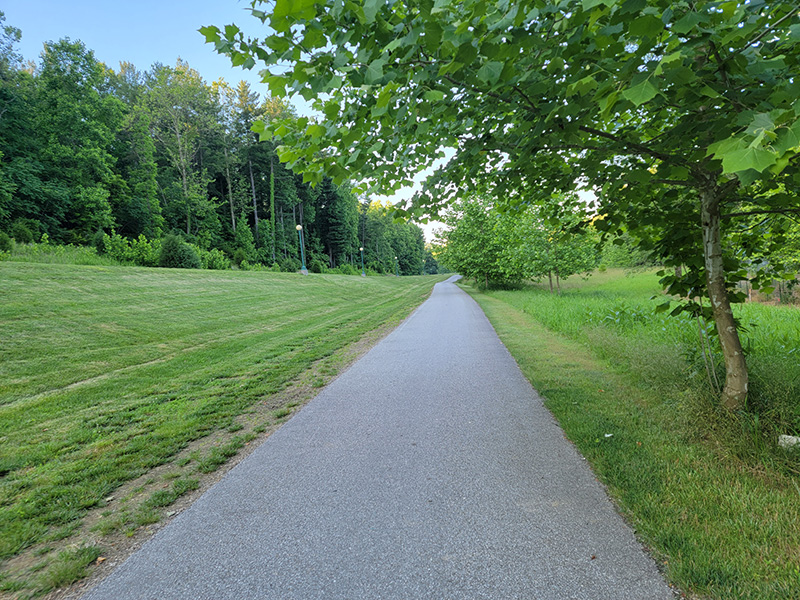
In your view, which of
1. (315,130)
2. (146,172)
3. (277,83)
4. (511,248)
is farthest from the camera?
(146,172)

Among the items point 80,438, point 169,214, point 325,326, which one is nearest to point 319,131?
point 80,438

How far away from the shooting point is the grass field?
263 cm

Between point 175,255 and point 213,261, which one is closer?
point 175,255

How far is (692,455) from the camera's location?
2959mm

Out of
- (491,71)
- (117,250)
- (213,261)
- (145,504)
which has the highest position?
(117,250)

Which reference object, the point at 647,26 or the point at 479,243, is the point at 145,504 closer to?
the point at 647,26

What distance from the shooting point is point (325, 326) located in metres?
11.1

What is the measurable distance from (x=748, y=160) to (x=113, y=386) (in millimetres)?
7324

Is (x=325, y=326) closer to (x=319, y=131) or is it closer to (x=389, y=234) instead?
(x=319, y=131)

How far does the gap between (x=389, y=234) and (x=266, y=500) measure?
70106 mm

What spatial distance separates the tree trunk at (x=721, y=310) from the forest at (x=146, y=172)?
15.7 metres

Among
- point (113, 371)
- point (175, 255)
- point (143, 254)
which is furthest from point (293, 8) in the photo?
point (143, 254)

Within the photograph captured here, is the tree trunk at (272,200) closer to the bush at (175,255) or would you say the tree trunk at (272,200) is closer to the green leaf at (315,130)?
the bush at (175,255)

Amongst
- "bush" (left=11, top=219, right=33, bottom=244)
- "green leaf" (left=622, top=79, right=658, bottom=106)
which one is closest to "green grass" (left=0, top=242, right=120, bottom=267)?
"bush" (left=11, top=219, right=33, bottom=244)
